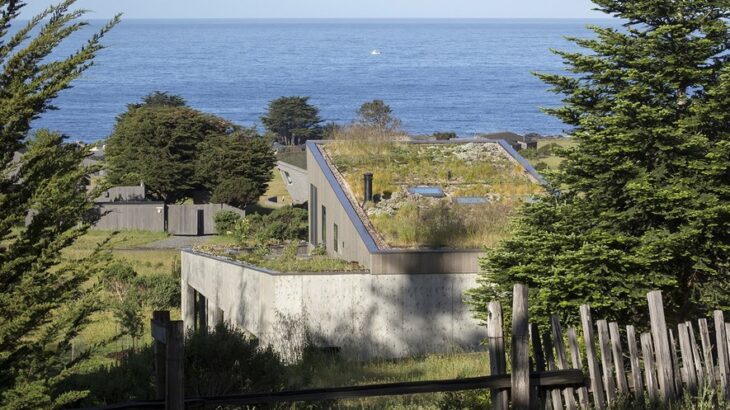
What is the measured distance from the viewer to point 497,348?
8414mm

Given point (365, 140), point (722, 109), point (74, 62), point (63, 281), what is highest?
point (365, 140)

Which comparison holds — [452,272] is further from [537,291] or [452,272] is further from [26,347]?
[26,347]

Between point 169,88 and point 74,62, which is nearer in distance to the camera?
point 74,62

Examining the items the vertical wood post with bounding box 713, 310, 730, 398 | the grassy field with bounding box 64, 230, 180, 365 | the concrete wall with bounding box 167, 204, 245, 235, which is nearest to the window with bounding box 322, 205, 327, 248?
the grassy field with bounding box 64, 230, 180, 365

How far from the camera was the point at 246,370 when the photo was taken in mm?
13398

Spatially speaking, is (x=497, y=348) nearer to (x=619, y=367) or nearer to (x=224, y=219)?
(x=619, y=367)

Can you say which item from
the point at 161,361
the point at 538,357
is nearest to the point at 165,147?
the point at 538,357

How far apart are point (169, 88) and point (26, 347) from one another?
635 ft

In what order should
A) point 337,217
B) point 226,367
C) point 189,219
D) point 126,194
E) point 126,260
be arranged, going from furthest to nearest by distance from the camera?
point 126,194
point 189,219
point 337,217
point 126,260
point 226,367

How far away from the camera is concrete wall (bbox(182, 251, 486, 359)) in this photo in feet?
77.4

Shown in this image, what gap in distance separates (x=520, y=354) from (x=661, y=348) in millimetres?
1953

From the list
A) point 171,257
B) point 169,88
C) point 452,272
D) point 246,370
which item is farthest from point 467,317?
point 169,88

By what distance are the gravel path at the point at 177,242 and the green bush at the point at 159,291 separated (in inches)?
454

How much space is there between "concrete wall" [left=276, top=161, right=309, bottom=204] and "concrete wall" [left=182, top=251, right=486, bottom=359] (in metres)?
→ 41.3
